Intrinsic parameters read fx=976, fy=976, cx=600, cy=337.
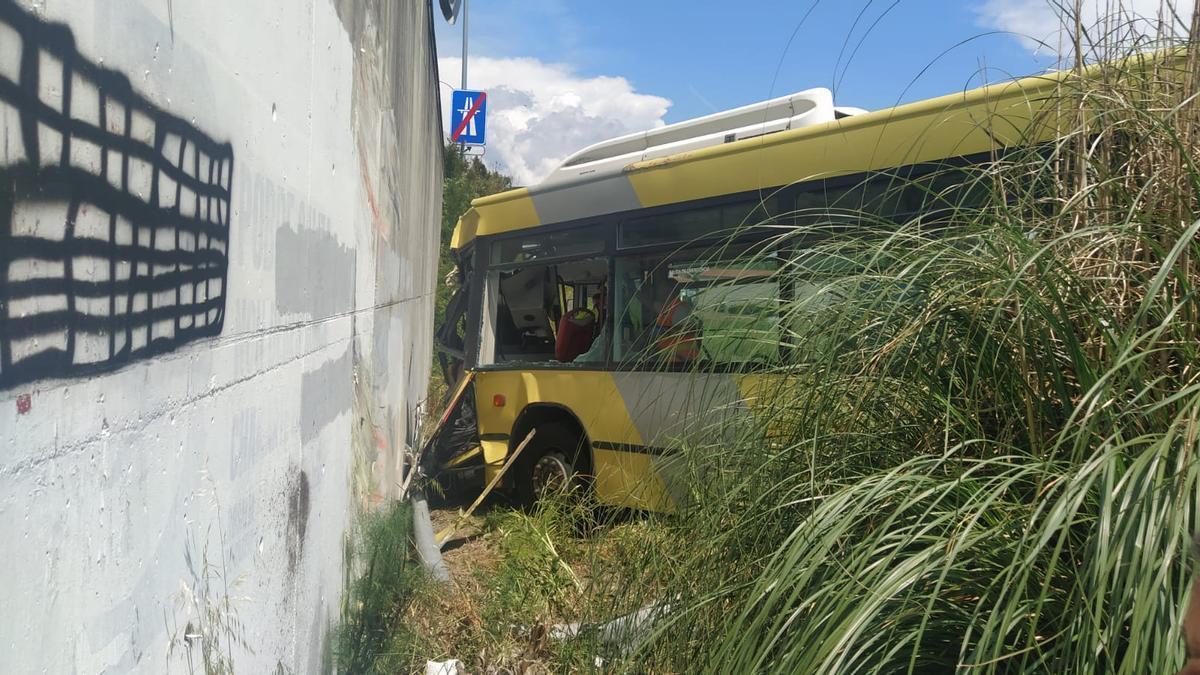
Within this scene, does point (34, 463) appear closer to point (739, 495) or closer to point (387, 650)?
point (739, 495)

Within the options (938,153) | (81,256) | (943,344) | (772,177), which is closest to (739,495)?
(943,344)

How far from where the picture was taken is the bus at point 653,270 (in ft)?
9.27

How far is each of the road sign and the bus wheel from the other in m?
8.99

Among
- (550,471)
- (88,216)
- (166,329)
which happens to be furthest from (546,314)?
(88,216)

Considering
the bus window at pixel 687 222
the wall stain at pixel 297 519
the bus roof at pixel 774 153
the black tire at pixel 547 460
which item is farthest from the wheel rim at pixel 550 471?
the wall stain at pixel 297 519

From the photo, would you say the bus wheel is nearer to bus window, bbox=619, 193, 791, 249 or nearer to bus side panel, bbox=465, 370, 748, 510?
bus side panel, bbox=465, 370, 748, 510

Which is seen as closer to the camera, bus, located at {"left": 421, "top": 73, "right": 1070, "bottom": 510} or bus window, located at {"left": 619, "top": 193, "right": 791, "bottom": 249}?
bus, located at {"left": 421, "top": 73, "right": 1070, "bottom": 510}

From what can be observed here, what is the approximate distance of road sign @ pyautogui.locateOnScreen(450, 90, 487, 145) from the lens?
1532cm

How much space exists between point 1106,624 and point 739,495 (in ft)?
3.14

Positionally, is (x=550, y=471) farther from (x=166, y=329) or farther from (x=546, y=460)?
(x=166, y=329)

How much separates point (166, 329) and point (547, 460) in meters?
5.80

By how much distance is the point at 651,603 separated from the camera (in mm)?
2586

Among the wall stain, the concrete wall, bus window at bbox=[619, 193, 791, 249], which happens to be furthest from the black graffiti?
bus window at bbox=[619, 193, 791, 249]

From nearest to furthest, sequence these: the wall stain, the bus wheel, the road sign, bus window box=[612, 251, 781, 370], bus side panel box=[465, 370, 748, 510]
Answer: the wall stain → bus window box=[612, 251, 781, 370] → bus side panel box=[465, 370, 748, 510] → the bus wheel → the road sign
